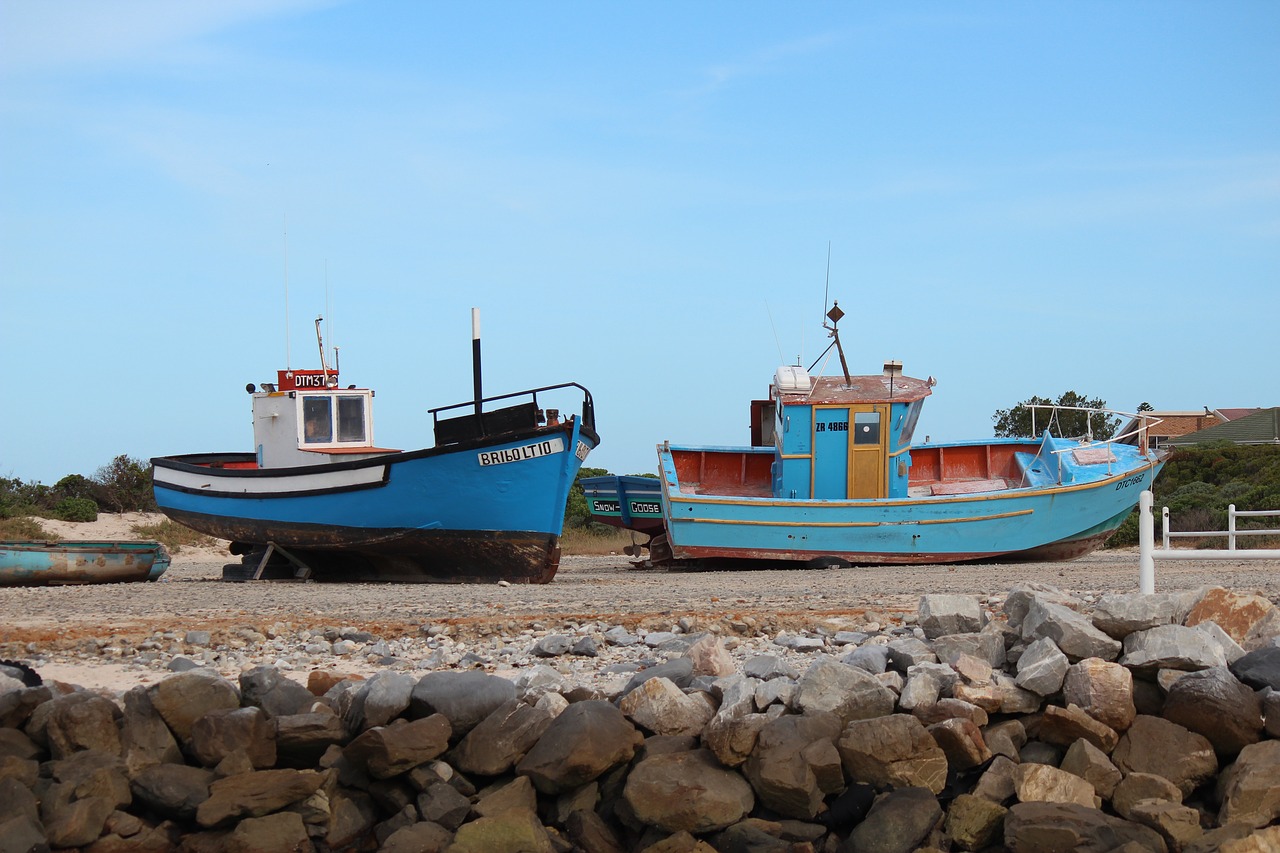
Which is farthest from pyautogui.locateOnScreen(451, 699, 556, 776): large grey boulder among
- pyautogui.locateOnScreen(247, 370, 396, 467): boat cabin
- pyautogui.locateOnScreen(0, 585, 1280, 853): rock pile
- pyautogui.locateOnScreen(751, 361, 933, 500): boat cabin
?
pyautogui.locateOnScreen(751, 361, 933, 500): boat cabin

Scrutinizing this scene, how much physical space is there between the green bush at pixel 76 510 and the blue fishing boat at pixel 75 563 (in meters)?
9.93

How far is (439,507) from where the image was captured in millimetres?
15172

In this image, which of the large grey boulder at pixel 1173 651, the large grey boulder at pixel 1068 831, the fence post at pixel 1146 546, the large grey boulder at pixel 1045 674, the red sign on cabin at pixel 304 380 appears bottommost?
the large grey boulder at pixel 1068 831

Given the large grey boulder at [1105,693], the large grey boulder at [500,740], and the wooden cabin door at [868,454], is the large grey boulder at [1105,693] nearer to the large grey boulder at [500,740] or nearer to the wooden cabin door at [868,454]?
the large grey boulder at [500,740]

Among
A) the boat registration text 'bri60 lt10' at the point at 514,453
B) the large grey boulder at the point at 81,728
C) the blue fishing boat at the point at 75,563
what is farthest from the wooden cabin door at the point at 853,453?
the large grey boulder at the point at 81,728

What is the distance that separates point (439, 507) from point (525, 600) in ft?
15.3

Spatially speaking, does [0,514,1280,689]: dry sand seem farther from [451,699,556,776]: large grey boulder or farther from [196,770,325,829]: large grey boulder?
[451,699,556,776]: large grey boulder

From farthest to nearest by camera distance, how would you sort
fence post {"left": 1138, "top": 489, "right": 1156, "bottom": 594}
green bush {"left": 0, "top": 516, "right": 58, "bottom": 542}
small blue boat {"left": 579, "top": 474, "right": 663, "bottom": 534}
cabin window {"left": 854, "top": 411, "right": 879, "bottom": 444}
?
green bush {"left": 0, "top": 516, "right": 58, "bottom": 542} → small blue boat {"left": 579, "top": 474, "right": 663, "bottom": 534} → cabin window {"left": 854, "top": 411, "right": 879, "bottom": 444} → fence post {"left": 1138, "top": 489, "right": 1156, "bottom": 594}

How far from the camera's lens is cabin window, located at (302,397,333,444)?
17.2m

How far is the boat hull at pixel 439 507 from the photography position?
15.0m

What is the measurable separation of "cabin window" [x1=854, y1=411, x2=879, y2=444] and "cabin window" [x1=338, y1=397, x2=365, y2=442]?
7.17 metres

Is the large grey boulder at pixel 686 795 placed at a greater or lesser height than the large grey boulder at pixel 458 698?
lesser

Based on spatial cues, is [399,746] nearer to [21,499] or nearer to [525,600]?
[525,600]

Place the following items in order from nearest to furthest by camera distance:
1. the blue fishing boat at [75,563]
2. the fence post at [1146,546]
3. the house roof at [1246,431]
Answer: the fence post at [1146,546] < the blue fishing boat at [75,563] < the house roof at [1246,431]
